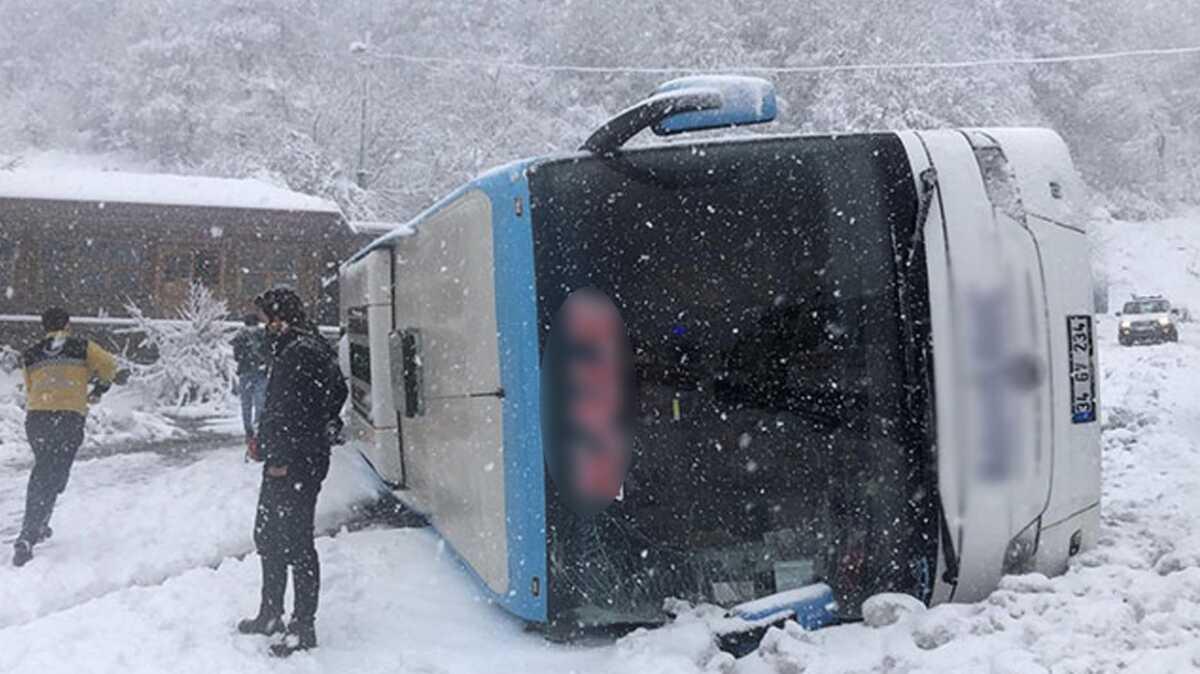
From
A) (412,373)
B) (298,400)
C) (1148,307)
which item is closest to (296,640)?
(298,400)

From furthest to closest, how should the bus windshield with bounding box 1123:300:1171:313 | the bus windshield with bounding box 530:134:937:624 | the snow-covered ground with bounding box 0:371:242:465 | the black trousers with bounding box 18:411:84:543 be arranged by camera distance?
the bus windshield with bounding box 1123:300:1171:313 → the snow-covered ground with bounding box 0:371:242:465 → the black trousers with bounding box 18:411:84:543 → the bus windshield with bounding box 530:134:937:624

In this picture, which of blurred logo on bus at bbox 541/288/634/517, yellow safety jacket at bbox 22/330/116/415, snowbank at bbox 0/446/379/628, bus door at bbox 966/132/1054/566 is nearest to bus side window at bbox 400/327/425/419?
blurred logo on bus at bbox 541/288/634/517

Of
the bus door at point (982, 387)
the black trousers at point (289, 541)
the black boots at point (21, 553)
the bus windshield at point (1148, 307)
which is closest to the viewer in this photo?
the bus door at point (982, 387)

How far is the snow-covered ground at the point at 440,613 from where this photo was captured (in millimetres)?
3314

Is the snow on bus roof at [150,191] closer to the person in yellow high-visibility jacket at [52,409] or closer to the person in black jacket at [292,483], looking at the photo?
the person in yellow high-visibility jacket at [52,409]

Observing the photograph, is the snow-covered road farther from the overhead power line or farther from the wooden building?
the overhead power line

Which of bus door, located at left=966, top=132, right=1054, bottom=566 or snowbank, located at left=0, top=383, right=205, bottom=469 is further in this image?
snowbank, located at left=0, top=383, right=205, bottom=469

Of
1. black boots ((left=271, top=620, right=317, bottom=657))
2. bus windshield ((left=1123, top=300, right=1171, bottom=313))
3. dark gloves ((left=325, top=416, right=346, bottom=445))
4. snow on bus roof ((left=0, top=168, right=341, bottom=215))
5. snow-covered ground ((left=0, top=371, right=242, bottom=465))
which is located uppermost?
snow on bus roof ((left=0, top=168, right=341, bottom=215))

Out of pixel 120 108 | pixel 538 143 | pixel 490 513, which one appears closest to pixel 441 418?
pixel 490 513

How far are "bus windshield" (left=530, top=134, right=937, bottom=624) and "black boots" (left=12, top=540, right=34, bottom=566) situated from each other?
407 cm

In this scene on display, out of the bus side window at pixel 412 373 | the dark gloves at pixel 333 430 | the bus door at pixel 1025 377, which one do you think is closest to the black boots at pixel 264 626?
the dark gloves at pixel 333 430

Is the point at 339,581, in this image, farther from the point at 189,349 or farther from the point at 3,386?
the point at 3,386

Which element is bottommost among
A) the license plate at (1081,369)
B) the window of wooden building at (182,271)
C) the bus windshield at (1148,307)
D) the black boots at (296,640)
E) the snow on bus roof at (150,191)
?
the black boots at (296,640)

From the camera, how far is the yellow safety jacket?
6.30 meters
